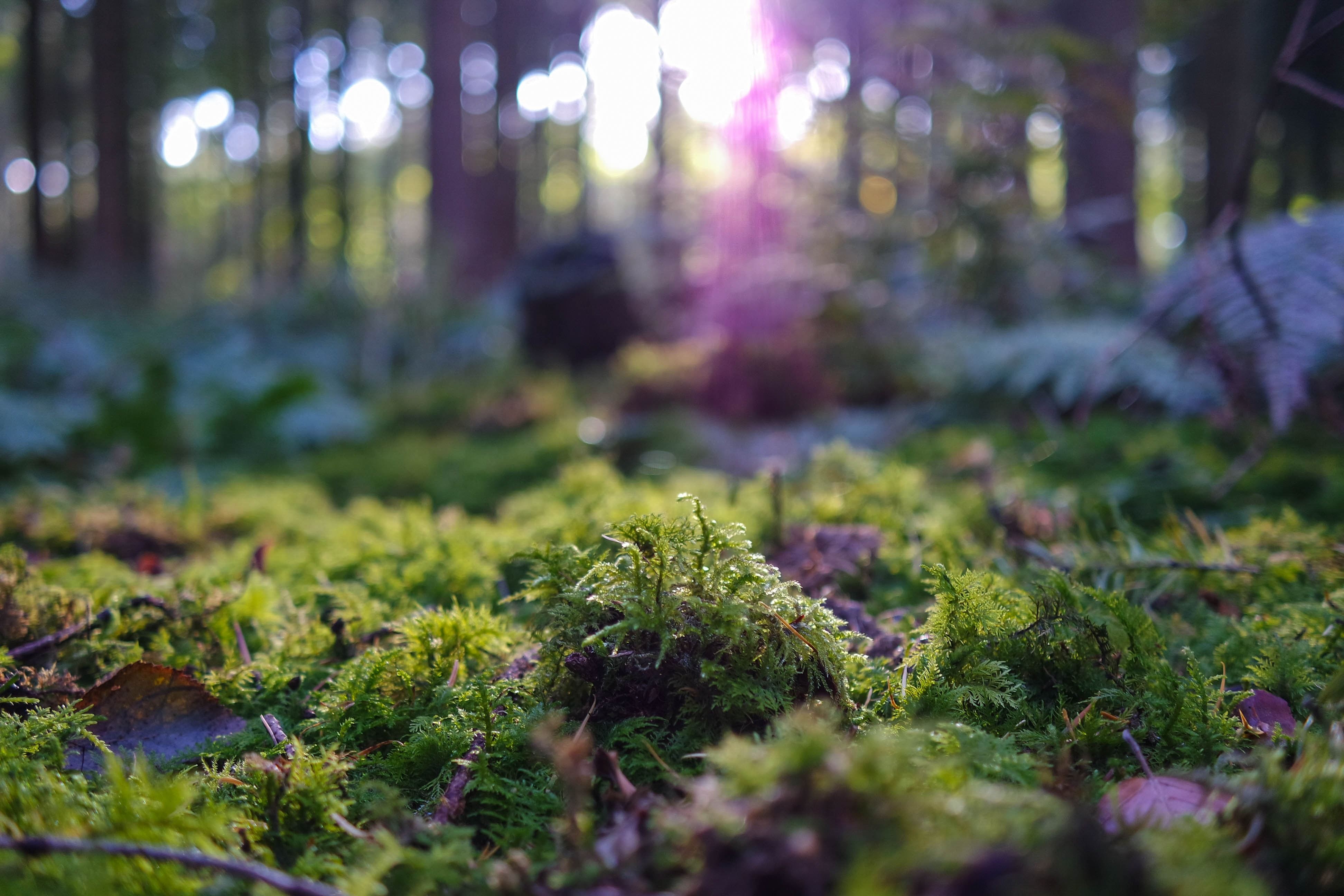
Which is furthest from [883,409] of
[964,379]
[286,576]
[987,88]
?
[286,576]

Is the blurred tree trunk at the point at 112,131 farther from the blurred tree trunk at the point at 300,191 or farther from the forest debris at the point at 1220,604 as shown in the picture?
the forest debris at the point at 1220,604

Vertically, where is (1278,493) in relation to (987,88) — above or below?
below

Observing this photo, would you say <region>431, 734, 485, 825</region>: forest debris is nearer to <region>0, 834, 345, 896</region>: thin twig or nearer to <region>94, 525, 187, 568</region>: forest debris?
<region>0, 834, 345, 896</region>: thin twig

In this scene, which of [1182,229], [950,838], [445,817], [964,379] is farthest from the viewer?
[1182,229]

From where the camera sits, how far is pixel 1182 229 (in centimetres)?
2191

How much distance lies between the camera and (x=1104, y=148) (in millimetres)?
7258

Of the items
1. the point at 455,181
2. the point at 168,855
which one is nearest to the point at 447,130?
the point at 455,181

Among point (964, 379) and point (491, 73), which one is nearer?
point (964, 379)

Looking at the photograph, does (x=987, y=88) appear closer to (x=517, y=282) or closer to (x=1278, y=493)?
(x=1278, y=493)

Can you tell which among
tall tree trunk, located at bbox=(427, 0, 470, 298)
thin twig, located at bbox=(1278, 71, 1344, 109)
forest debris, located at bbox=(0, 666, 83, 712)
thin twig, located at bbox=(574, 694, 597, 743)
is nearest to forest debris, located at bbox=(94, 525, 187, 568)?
forest debris, located at bbox=(0, 666, 83, 712)

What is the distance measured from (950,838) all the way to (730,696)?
1.42ft

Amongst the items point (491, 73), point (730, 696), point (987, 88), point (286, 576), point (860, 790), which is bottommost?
point (286, 576)

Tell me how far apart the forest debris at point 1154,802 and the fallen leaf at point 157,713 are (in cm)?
128

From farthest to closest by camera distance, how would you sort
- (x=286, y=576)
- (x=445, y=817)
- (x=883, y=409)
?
(x=883, y=409) < (x=286, y=576) < (x=445, y=817)
